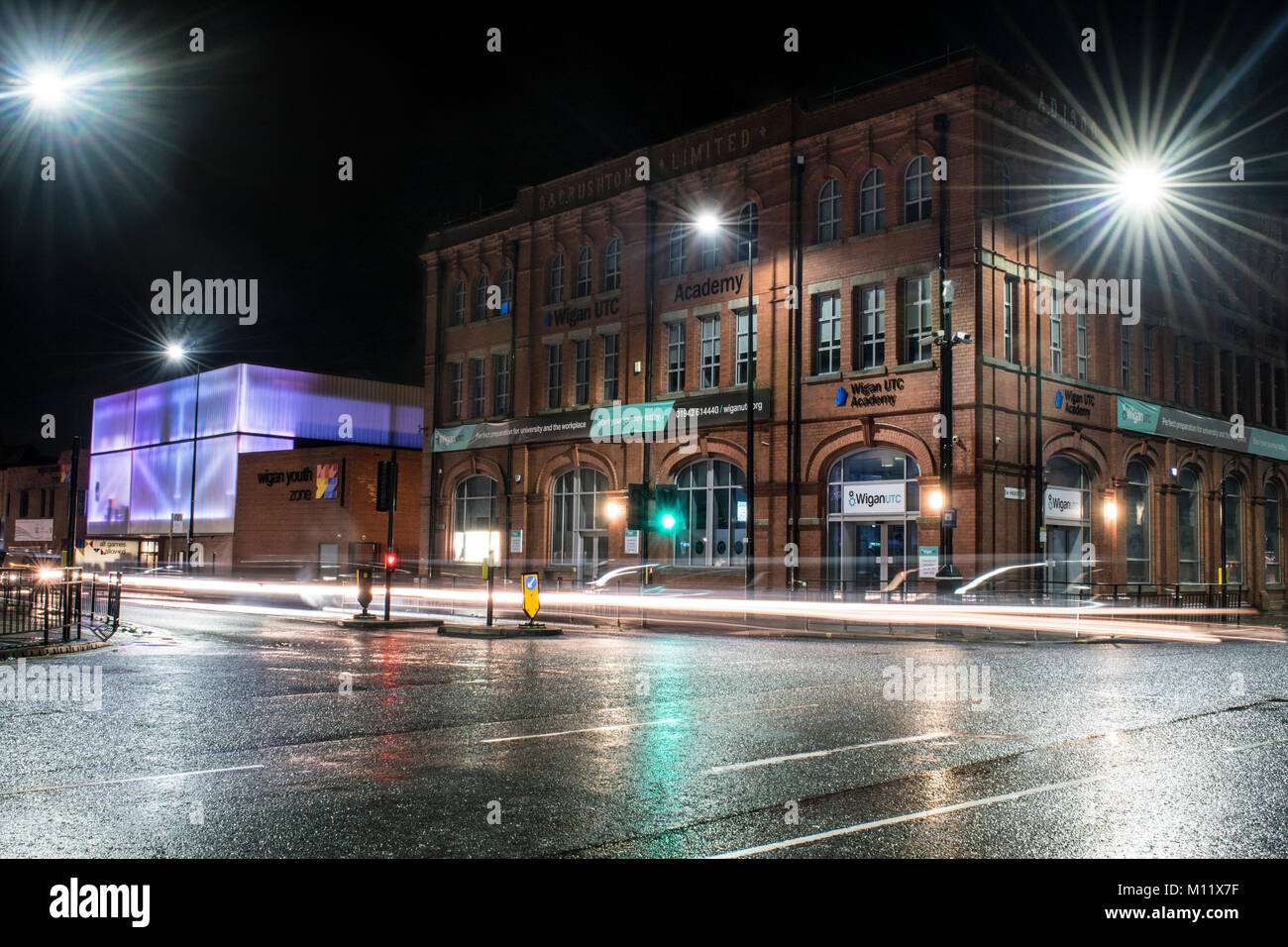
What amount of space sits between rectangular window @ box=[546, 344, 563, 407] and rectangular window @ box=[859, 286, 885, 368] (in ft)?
42.8

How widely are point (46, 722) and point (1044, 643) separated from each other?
16.9m

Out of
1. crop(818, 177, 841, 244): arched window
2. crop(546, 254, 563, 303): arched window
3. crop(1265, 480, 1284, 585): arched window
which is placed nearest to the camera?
crop(818, 177, 841, 244): arched window

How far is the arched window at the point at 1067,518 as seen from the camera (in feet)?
109

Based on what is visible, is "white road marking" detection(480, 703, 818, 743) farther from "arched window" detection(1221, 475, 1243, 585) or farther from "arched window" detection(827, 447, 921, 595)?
"arched window" detection(1221, 475, 1243, 585)

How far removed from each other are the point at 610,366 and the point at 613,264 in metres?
3.83

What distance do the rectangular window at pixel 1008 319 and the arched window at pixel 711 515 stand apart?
911 centimetres

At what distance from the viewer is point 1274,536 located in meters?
43.6

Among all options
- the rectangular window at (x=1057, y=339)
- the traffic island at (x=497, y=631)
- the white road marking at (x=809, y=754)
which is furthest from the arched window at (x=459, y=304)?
the white road marking at (x=809, y=754)

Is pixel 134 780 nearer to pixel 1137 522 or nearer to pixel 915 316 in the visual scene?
pixel 915 316

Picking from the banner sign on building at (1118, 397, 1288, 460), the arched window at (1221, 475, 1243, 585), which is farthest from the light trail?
the arched window at (1221, 475, 1243, 585)

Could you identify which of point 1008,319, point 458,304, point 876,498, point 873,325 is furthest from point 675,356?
point 458,304

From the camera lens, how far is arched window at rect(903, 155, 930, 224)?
3230cm

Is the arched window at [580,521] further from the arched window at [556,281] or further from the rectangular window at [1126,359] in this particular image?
the rectangular window at [1126,359]

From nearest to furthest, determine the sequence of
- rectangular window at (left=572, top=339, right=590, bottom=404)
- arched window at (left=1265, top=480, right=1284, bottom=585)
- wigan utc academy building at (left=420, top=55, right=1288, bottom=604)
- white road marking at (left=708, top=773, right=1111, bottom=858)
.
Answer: white road marking at (left=708, top=773, right=1111, bottom=858), wigan utc academy building at (left=420, top=55, right=1288, bottom=604), rectangular window at (left=572, top=339, right=590, bottom=404), arched window at (left=1265, top=480, right=1284, bottom=585)
